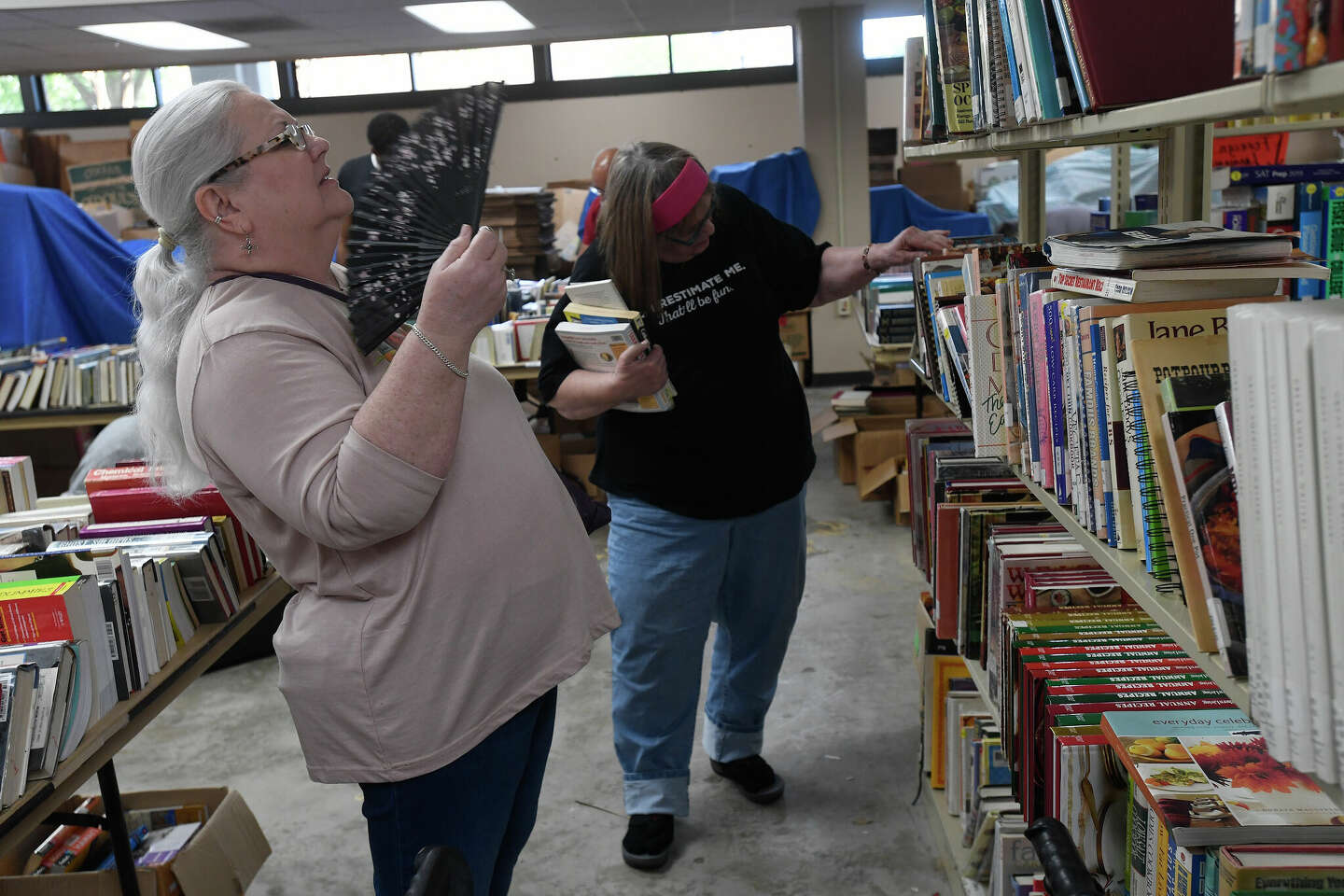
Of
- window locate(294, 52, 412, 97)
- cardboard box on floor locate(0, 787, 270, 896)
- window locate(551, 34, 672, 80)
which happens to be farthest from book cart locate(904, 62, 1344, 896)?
window locate(294, 52, 412, 97)

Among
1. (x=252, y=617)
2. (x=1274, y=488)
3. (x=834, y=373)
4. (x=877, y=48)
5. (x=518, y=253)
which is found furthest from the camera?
(x=877, y=48)

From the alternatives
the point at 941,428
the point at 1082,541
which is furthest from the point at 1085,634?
the point at 941,428

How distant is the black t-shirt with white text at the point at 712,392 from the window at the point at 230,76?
745 centimetres

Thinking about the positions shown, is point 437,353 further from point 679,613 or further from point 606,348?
point 679,613

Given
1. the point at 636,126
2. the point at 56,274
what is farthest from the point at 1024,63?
the point at 636,126

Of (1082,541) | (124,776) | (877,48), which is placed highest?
(877,48)

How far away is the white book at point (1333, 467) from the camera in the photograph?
67cm

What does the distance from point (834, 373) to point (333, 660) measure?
6991mm

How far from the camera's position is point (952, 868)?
2285mm

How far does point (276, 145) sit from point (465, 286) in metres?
0.31

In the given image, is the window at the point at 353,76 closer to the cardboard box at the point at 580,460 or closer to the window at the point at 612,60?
the window at the point at 612,60

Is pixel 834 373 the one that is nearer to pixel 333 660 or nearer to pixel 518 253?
pixel 518 253

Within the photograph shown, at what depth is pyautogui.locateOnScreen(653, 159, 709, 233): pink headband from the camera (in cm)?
207

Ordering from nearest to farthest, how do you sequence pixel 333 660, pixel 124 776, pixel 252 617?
1. pixel 333 660
2. pixel 252 617
3. pixel 124 776
